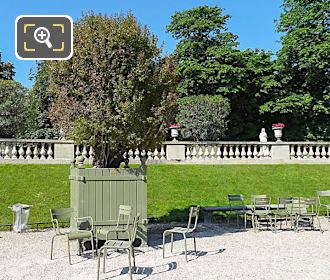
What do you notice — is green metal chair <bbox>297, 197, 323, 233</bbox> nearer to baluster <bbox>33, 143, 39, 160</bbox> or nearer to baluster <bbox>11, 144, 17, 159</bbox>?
baluster <bbox>33, 143, 39, 160</bbox>

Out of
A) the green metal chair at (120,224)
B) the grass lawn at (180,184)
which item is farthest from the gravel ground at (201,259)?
the grass lawn at (180,184)

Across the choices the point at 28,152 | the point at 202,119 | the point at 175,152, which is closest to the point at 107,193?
the point at 28,152

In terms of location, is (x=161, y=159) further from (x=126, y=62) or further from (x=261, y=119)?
(x=261, y=119)

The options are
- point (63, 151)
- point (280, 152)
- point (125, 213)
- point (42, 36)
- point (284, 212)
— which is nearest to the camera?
point (42, 36)

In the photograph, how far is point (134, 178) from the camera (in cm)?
799

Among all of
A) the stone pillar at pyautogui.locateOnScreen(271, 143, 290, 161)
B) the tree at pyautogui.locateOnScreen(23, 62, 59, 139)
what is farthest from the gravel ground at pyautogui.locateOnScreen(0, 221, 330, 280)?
the tree at pyautogui.locateOnScreen(23, 62, 59, 139)

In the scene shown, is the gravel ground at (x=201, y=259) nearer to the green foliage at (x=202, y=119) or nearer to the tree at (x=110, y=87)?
the tree at (x=110, y=87)

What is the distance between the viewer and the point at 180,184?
45.8 feet

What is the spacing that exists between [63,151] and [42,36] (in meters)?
12.3

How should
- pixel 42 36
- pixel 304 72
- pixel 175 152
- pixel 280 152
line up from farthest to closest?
pixel 304 72, pixel 280 152, pixel 175 152, pixel 42 36

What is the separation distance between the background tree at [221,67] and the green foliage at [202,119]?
4.00m

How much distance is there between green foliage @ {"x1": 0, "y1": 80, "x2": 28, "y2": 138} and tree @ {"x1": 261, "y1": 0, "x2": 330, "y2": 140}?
14.4 m

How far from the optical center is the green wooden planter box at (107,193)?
304 inches

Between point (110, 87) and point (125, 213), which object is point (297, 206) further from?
point (110, 87)
